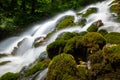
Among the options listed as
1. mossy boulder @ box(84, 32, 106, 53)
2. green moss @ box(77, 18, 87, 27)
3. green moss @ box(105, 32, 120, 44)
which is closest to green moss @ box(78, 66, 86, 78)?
mossy boulder @ box(84, 32, 106, 53)

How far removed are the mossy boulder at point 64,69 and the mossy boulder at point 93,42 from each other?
6.60 ft

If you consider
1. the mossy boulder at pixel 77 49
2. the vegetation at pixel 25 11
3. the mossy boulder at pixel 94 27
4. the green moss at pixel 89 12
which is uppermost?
the vegetation at pixel 25 11

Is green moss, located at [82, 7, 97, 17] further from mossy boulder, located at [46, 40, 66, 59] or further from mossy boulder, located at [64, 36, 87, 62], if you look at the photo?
mossy boulder, located at [64, 36, 87, 62]

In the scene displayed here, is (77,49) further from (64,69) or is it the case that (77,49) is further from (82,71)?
(64,69)

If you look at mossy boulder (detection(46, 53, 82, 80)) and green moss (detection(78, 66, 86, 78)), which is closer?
mossy boulder (detection(46, 53, 82, 80))

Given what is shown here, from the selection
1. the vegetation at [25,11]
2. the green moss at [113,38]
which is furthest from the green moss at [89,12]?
the green moss at [113,38]

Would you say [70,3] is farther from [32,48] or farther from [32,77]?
[32,77]

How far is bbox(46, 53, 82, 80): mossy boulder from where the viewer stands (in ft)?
29.3

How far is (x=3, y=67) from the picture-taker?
15.9m

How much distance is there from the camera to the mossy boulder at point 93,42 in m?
10.9

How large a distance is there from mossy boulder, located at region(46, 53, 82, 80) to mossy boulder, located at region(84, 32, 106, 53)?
2011mm

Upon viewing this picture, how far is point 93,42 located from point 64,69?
248 centimetres

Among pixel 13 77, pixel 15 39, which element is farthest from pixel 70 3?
pixel 13 77

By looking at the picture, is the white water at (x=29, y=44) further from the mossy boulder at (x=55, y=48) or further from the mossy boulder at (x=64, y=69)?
the mossy boulder at (x=64, y=69)
